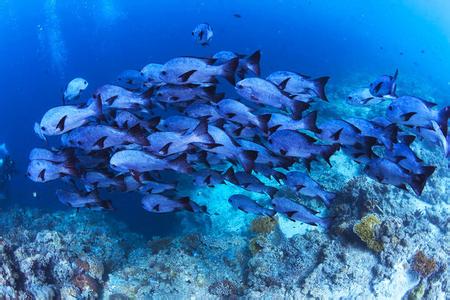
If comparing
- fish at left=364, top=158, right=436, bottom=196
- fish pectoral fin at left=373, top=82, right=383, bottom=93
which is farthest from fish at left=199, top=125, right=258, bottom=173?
fish pectoral fin at left=373, top=82, right=383, bottom=93

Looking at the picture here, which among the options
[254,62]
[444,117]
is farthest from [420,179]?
[254,62]

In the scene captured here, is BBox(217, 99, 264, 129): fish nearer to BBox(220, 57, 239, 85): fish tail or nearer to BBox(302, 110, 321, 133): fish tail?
BBox(220, 57, 239, 85): fish tail

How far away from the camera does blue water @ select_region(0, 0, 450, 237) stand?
29828 mm

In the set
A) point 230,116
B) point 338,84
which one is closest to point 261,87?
point 230,116

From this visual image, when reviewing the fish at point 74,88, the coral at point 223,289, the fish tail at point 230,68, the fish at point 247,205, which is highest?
the fish tail at point 230,68

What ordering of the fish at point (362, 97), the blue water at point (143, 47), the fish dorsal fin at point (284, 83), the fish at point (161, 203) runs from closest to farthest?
the fish dorsal fin at point (284, 83) → the fish at point (161, 203) → the fish at point (362, 97) → the blue water at point (143, 47)

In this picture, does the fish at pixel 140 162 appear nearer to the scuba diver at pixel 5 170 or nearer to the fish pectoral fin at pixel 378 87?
the fish pectoral fin at pixel 378 87

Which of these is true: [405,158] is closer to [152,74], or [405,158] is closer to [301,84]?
[301,84]

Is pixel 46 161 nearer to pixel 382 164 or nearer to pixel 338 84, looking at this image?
pixel 382 164

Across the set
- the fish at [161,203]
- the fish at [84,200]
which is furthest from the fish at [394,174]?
the fish at [84,200]

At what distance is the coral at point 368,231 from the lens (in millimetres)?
7234

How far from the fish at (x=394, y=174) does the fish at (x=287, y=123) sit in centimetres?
89

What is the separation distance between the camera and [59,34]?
56719 mm

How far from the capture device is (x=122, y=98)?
520 cm
